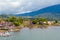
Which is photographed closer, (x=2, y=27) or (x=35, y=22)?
(x=2, y=27)


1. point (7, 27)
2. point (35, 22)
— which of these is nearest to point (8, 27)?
point (7, 27)

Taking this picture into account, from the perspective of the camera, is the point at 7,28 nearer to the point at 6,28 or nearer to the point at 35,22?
the point at 6,28

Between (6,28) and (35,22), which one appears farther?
(35,22)

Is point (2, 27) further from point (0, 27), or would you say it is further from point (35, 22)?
point (35, 22)

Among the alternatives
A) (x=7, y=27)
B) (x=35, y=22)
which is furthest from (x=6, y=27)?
(x=35, y=22)

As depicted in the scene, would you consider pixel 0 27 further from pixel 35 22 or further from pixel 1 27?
pixel 35 22

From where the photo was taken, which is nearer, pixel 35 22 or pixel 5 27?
pixel 5 27

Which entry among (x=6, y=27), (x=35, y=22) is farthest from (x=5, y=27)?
(x=35, y=22)

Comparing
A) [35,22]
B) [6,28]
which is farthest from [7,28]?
[35,22]
